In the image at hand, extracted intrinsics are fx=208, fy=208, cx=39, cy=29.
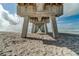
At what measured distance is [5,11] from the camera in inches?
97.3

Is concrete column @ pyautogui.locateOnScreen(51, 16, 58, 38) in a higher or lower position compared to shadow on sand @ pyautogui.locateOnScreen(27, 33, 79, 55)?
higher

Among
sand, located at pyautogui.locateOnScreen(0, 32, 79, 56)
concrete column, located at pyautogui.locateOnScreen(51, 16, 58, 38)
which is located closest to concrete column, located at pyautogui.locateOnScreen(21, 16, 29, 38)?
sand, located at pyautogui.locateOnScreen(0, 32, 79, 56)

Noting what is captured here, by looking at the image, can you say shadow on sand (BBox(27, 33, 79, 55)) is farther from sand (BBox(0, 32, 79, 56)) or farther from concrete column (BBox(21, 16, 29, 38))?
concrete column (BBox(21, 16, 29, 38))

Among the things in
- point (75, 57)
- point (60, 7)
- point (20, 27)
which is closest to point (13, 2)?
point (20, 27)

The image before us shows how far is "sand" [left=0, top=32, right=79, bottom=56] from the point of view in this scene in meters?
2.37

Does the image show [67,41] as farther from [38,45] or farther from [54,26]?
[38,45]

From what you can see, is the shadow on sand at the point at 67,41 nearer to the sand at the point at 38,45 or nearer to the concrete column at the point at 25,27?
the sand at the point at 38,45

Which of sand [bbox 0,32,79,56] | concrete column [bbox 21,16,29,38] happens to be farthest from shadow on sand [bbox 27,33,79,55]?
concrete column [bbox 21,16,29,38]

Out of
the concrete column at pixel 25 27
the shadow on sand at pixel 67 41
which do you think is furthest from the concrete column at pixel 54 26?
the concrete column at pixel 25 27

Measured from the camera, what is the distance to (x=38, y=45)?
2439 mm

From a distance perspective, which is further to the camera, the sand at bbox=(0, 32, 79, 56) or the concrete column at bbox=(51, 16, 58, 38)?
the concrete column at bbox=(51, 16, 58, 38)

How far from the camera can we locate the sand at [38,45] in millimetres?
2371

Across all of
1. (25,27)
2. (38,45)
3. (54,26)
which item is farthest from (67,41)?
(25,27)

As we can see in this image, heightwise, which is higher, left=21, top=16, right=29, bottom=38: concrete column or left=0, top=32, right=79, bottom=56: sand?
left=21, top=16, right=29, bottom=38: concrete column
